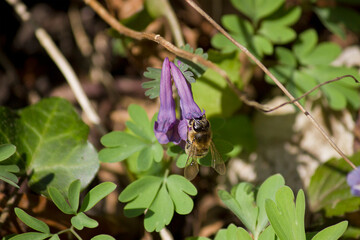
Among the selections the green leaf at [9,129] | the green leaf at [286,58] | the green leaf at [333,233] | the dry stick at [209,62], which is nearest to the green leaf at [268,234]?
the green leaf at [333,233]

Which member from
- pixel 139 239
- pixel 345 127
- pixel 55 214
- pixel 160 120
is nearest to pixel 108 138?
pixel 160 120

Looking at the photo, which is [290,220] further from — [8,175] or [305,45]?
[305,45]

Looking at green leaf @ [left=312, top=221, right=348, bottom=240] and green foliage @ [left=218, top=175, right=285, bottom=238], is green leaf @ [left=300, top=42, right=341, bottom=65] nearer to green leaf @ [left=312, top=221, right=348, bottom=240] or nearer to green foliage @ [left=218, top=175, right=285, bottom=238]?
green foliage @ [left=218, top=175, right=285, bottom=238]

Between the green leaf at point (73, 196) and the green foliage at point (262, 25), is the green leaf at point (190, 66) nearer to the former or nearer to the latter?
the green foliage at point (262, 25)

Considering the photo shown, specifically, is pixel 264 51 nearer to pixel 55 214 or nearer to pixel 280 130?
pixel 280 130

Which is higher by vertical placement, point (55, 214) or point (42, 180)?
point (42, 180)

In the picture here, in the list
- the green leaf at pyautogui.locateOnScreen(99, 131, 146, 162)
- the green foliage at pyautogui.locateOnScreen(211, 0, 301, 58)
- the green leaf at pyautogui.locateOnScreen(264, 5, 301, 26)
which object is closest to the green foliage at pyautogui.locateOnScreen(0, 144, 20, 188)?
the green leaf at pyautogui.locateOnScreen(99, 131, 146, 162)

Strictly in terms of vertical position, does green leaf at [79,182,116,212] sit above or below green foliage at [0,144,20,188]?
below
